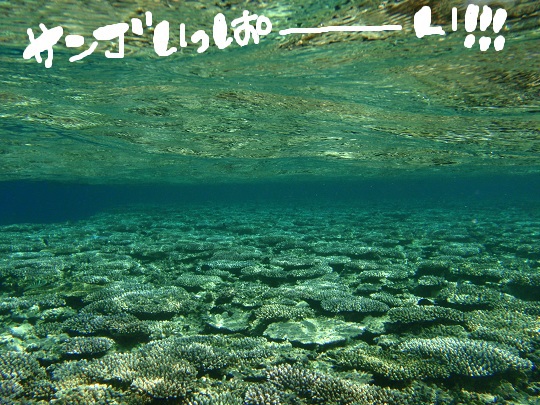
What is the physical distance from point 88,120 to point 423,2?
1680 cm

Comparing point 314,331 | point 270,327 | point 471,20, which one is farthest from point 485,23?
point 270,327

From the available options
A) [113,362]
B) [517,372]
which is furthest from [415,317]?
[113,362]

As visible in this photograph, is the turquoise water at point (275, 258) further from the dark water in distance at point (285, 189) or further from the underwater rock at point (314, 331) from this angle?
the dark water in distance at point (285, 189)

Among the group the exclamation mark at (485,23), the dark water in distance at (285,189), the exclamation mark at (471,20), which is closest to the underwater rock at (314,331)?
the exclamation mark at (471,20)

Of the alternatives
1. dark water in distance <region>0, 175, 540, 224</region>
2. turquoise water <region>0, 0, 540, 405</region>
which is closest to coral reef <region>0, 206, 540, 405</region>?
turquoise water <region>0, 0, 540, 405</region>

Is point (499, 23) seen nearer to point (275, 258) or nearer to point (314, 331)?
point (314, 331)

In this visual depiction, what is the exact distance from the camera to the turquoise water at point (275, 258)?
219 inches

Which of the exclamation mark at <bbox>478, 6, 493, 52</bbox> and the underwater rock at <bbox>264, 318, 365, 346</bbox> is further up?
the exclamation mark at <bbox>478, 6, 493, 52</bbox>

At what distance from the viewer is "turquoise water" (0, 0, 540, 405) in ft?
18.3

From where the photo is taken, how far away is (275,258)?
512 inches

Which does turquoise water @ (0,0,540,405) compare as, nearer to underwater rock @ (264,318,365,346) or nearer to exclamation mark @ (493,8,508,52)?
underwater rock @ (264,318,365,346)

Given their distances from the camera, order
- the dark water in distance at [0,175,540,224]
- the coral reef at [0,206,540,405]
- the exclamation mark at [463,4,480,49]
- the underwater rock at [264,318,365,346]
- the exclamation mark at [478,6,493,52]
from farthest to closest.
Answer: the dark water in distance at [0,175,540,224] → the exclamation mark at [478,6,493,52] → the exclamation mark at [463,4,480,49] → the underwater rock at [264,318,365,346] → the coral reef at [0,206,540,405]

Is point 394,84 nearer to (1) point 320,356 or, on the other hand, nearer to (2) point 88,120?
(1) point 320,356

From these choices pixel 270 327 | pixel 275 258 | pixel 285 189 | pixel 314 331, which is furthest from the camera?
pixel 285 189
